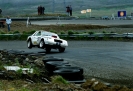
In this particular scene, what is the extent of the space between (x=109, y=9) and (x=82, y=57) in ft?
220

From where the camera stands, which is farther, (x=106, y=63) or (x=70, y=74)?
(x=106, y=63)

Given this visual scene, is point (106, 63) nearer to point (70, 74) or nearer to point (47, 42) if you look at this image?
point (47, 42)

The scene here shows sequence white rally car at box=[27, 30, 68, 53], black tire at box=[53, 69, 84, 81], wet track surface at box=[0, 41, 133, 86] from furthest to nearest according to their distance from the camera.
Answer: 1. white rally car at box=[27, 30, 68, 53]
2. wet track surface at box=[0, 41, 133, 86]
3. black tire at box=[53, 69, 84, 81]

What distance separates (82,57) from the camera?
20906mm

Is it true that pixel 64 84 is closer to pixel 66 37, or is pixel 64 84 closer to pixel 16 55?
pixel 16 55

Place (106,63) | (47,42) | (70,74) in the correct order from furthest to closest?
1. (47,42)
2. (106,63)
3. (70,74)

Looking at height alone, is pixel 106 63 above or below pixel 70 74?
below

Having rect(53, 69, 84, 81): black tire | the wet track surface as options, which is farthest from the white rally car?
rect(53, 69, 84, 81): black tire

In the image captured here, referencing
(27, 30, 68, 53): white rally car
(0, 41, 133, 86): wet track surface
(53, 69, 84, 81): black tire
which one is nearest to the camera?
(53, 69, 84, 81): black tire

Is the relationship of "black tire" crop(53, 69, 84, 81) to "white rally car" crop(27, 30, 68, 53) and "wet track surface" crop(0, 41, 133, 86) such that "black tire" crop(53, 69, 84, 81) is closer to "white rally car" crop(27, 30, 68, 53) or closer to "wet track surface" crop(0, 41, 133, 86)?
"wet track surface" crop(0, 41, 133, 86)

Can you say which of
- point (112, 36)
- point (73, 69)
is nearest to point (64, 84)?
point (73, 69)

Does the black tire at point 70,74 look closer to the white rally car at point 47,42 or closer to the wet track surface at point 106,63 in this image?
the wet track surface at point 106,63

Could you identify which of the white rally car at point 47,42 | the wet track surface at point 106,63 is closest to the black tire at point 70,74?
the wet track surface at point 106,63

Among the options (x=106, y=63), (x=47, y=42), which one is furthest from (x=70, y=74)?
(x=47, y=42)
